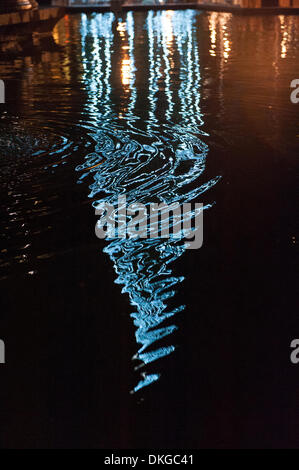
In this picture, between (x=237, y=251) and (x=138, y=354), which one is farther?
(x=237, y=251)

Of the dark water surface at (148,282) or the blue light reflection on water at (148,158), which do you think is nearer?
the dark water surface at (148,282)

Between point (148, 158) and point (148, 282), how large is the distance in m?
2.38

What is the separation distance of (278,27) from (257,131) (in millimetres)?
14013

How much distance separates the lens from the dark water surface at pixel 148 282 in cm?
229

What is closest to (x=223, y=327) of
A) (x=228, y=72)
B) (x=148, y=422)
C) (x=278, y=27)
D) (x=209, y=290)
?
(x=209, y=290)

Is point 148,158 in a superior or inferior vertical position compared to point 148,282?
superior

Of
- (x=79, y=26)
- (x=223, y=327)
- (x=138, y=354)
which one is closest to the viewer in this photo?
(x=138, y=354)

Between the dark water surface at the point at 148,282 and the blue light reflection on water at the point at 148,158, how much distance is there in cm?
2

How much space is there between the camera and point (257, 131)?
20.6 feet

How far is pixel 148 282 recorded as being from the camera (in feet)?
10.7

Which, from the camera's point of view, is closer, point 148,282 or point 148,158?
point 148,282

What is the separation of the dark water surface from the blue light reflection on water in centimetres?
2

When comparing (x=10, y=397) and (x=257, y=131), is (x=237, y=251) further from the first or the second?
(x=257, y=131)
